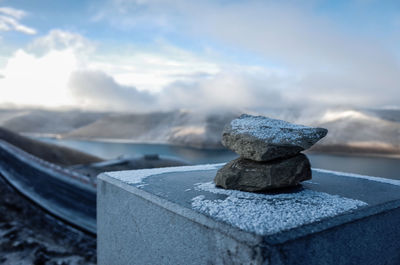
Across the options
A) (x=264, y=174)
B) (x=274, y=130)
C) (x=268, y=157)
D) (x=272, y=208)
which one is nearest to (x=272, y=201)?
(x=272, y=208)

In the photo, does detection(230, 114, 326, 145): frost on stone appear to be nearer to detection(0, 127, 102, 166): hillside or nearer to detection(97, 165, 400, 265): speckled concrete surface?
detection(97, 165, 400, 265): speckled concrete surface

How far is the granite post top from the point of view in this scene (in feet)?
6.40

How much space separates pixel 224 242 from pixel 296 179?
1193mm

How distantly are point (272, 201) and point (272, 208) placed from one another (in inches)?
8.1

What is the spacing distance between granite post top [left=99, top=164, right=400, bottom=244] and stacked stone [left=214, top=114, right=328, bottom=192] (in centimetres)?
11

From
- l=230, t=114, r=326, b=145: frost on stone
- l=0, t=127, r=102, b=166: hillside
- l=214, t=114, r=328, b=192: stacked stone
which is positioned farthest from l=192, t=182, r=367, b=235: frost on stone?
l=0, t=127, r=102, b=166: hillside

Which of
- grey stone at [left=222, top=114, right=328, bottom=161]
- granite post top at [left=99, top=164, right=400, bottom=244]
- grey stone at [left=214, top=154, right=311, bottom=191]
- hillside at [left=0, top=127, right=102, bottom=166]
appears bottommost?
hillside at [left=0, top=127, right=102, bottom=166]

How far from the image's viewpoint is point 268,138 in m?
2.74

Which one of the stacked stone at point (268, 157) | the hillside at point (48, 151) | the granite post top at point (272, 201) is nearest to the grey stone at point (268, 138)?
the stacked stone at point (268, 157)

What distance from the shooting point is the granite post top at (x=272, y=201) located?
6.40ft

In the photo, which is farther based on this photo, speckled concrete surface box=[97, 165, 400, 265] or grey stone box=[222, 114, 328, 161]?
grey stone box=[222, 114, 328, 161]

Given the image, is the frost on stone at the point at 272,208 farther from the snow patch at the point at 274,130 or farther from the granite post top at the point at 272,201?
the snow patch at the point at 274,130

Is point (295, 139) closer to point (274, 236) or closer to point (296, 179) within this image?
point (296, 179)

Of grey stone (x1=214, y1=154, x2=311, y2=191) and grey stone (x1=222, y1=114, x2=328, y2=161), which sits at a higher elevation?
grey stone (x1=222, y1=114, x2=328, y2=161)
